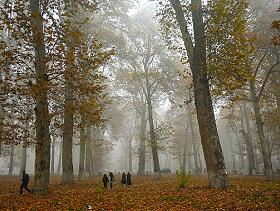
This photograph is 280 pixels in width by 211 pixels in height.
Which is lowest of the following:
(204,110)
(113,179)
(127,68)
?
(113,179)

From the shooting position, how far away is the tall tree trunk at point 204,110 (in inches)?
296

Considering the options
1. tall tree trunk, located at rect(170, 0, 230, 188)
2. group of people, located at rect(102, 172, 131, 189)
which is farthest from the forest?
group of people, located at rect(102, 172, 131, 189)

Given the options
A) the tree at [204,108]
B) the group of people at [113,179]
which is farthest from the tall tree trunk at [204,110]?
the group of people at [113,179]

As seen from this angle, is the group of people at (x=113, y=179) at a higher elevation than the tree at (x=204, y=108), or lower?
lower

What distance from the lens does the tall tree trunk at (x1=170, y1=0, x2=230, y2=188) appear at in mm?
7512

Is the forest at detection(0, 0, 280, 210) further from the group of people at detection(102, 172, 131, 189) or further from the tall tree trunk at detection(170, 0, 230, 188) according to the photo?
the group of people at detection(102, 172, 131, 189)

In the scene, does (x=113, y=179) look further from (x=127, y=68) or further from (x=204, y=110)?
(x=127, y=68)

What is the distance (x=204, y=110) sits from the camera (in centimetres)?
813

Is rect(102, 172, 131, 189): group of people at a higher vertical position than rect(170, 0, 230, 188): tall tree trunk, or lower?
lower

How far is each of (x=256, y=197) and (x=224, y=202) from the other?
130cm

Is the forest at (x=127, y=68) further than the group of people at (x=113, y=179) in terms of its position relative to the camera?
No

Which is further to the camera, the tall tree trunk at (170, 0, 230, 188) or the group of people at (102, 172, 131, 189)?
the group of people at (102, 172, 131, 189)

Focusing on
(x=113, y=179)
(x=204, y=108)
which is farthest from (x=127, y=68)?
(x=204, y=108)

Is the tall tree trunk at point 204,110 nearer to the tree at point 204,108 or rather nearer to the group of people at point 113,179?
the tree at point 204,108
